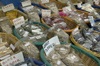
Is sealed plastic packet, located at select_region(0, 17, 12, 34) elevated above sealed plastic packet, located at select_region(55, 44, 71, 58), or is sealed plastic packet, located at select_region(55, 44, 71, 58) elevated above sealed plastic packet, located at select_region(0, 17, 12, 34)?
sealed plastic packet, located at select_region(0, 17, 12, 34)

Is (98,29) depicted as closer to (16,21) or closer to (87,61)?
(87,61)

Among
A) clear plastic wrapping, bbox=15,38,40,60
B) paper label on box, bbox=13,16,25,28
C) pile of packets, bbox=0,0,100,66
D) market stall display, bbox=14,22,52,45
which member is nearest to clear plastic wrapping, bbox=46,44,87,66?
pile of packets, bbox=0,0,100,66

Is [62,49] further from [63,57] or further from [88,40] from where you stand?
[88,40]

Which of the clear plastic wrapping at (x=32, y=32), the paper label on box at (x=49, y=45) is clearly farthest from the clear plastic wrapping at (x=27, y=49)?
the clear plastic wrapping at (x=32, y=32)

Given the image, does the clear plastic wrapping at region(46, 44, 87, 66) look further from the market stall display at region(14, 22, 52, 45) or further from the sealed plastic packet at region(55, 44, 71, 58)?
the market stall display at region(14, 22, 52, 45)

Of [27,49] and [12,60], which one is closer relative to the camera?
[12,60]

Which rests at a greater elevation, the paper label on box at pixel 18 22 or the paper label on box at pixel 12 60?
the paper label on box at pixel 18 22

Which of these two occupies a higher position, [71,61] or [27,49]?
[27,49]

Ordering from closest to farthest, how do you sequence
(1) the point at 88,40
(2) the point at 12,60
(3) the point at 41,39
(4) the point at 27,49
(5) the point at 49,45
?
(2) the point at 12,60, (4) the point at 27,49, (5) the point at 49,45, (3) the point at 41,39, (1) the point at 88,40

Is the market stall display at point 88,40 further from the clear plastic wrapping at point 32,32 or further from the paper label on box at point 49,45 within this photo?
the clear plastic wrapping at point 32,32

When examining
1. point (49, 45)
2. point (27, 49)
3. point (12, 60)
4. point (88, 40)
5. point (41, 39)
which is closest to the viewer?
point (12, 60)

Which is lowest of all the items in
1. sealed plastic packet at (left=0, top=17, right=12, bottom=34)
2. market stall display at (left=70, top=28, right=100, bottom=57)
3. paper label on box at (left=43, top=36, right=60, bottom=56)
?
market stall display at (left=70, top=28, right=100, bottom=57)

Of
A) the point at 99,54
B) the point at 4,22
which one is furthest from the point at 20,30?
the point at 99,54

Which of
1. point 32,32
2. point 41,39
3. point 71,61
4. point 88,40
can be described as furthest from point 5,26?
point 88,40
